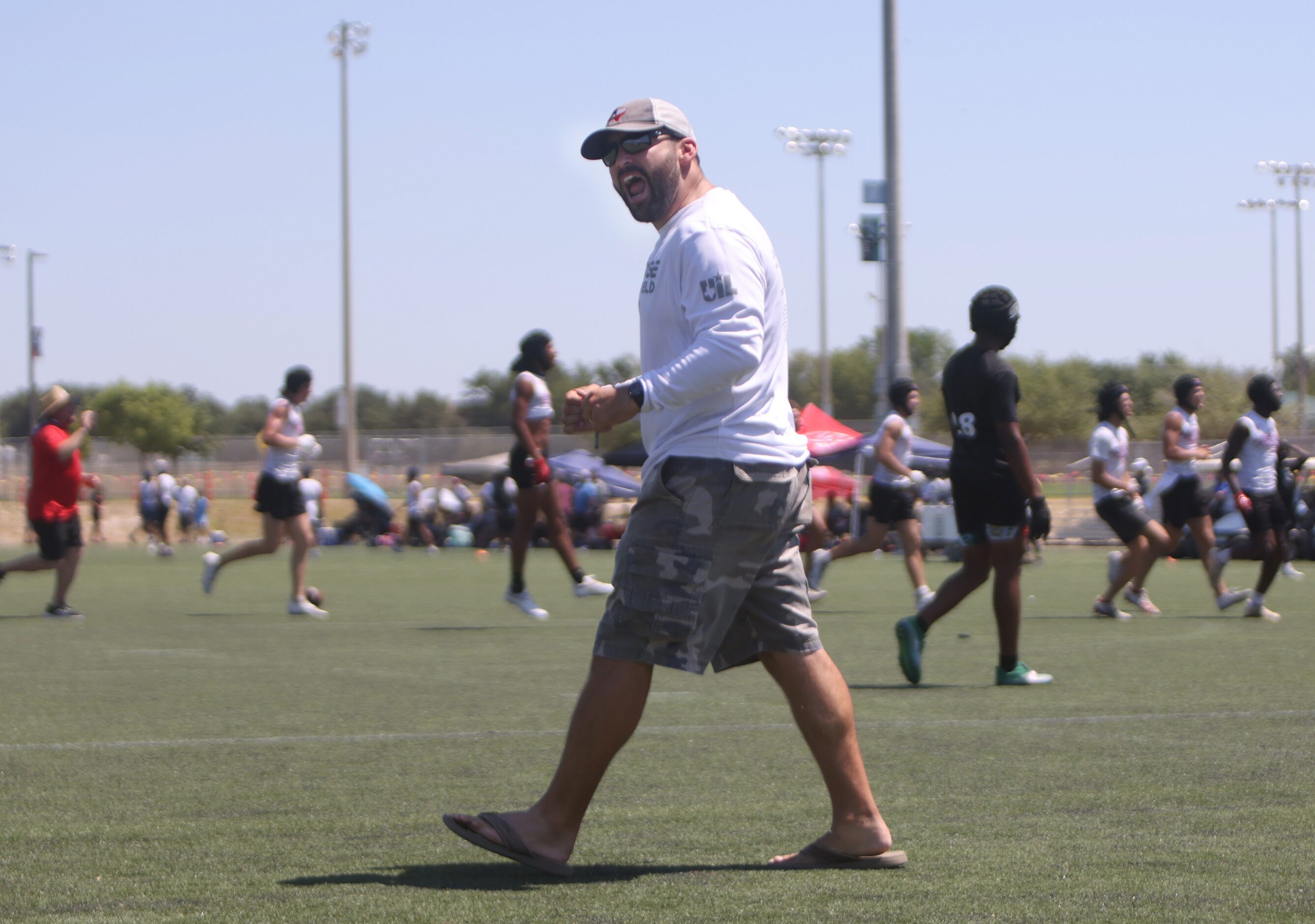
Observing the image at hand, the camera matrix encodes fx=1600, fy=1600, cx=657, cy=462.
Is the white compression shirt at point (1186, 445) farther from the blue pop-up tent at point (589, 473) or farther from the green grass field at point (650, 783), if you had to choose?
the blue pop-up tent at point (589, 473)

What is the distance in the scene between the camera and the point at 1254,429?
1213 centimetres

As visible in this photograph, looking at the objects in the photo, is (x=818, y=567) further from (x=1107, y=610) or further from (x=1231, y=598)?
(x=1231, y=598)

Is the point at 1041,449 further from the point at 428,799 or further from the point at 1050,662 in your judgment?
the point at 428,799

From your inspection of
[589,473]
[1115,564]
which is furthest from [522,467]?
[589,473]

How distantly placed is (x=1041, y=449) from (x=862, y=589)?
55.4 metres

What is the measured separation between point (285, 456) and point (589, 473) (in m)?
22.6

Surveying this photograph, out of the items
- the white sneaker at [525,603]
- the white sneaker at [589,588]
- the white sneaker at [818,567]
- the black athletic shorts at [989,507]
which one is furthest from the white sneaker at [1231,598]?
the black athletic shorts at [989,507]

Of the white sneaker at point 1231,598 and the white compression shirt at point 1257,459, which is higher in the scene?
the white compression shirt at point 1257,459

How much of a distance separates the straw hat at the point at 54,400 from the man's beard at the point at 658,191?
9209 mm

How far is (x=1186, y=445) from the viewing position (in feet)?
41.5

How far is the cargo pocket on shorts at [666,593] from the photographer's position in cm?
371

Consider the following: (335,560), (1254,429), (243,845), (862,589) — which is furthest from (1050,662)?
(335,560)

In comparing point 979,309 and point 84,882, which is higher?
point 979,309

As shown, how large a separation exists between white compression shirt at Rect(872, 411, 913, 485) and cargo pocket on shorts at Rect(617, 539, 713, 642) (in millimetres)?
8646
